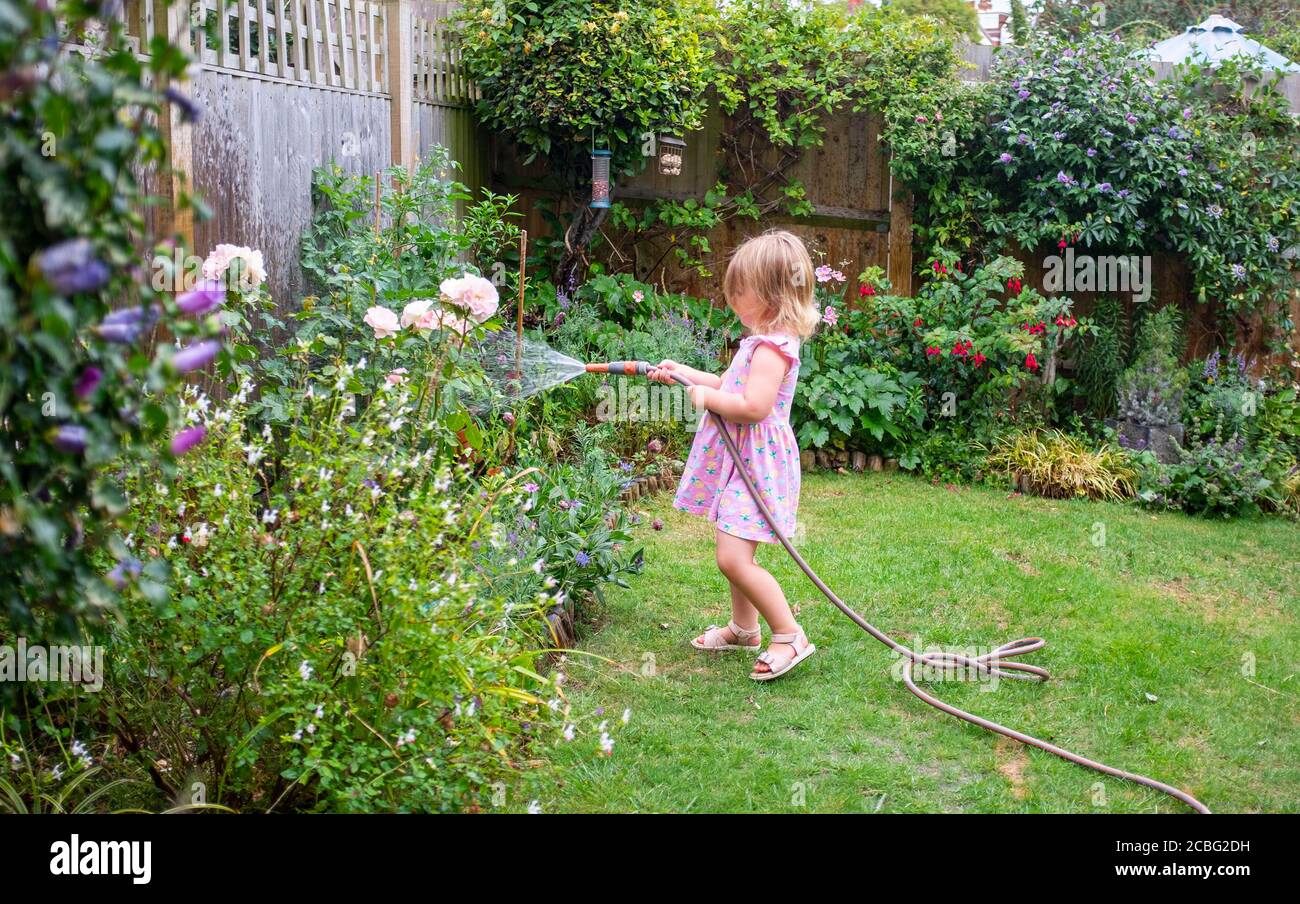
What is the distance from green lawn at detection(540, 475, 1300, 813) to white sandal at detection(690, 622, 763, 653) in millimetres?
56

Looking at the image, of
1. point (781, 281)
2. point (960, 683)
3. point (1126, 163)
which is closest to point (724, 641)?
point (960, 683)

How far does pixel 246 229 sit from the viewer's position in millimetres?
4492

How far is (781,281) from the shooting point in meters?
4.01

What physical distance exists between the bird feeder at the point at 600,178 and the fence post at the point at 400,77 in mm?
1467

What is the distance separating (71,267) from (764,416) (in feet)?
8.96

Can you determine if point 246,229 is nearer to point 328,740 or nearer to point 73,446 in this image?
point 328,740

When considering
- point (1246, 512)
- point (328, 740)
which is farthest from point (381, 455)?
point (1246, 512)

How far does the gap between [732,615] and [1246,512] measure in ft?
12.2

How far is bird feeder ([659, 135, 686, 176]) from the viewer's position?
766 cm

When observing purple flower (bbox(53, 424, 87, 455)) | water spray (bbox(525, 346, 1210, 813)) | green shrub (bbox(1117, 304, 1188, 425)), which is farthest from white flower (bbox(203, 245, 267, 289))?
green shrub (bbox(1117, 304, 1188, 425))

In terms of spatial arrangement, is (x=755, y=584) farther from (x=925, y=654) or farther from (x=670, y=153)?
(x=670, y=153)

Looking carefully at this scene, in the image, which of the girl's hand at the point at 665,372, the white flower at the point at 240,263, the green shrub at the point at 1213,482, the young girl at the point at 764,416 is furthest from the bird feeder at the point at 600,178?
the white flower at the point at 240,263
